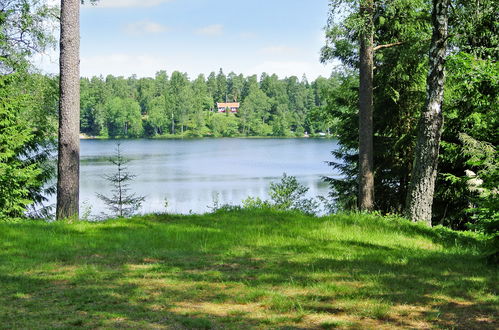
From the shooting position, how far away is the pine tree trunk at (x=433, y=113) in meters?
9.70

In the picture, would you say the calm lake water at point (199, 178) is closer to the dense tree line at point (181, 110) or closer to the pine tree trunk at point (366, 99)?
the pine tree trunk at point (366, 99)

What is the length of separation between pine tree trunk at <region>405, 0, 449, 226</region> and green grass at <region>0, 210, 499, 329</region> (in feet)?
4.27

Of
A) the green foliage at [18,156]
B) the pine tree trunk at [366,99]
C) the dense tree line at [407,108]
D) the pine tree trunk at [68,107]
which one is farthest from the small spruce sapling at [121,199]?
the dense tree line at [407,108]

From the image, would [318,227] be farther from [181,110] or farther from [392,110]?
[181,110]

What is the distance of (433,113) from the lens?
32.1 feet

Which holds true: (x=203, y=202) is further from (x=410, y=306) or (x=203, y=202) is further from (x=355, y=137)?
(x=410, y=306)

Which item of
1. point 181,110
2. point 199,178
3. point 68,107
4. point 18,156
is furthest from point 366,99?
point 181,110

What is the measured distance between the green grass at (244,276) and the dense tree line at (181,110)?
3559 inches

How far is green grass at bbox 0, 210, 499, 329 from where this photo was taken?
14.7ft

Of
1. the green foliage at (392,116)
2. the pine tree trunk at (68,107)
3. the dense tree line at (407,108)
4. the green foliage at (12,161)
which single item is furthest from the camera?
the green foliage at (392,116)

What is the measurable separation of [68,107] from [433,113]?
25.1ft

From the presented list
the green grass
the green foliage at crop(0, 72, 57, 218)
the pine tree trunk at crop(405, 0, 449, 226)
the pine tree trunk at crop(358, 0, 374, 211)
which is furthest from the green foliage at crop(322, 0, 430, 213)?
the green foliage at crop(0, 72, 57, 218)

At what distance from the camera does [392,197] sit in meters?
16.6

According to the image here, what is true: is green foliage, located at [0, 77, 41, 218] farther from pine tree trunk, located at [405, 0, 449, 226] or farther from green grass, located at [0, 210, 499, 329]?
pine tree trunk, located at [405, 0, 449, 226]
